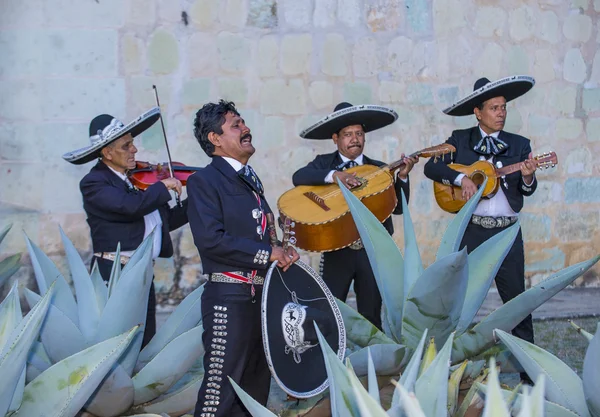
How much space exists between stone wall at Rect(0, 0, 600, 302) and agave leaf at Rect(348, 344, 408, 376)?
3511mm

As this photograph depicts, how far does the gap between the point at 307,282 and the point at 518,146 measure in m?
2.10

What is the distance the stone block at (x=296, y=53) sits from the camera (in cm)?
670

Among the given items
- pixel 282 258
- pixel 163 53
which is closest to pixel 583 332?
pixel 282 258

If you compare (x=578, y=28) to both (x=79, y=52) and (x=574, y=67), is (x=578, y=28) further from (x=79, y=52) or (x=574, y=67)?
(x=79, y=52)

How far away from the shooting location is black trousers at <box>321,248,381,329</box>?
15.7ft

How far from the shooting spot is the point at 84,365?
267cm

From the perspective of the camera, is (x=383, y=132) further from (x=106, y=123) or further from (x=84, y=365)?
(x=84, y=365)

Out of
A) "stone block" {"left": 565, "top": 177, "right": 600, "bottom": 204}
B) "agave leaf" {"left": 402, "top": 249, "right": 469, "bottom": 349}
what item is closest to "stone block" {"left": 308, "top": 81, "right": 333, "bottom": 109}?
"stone block" {"left": 565, "top": 177, "right": 600, "bottom": 204}

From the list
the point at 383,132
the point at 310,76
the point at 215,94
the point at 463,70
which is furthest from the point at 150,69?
the point at 463,70

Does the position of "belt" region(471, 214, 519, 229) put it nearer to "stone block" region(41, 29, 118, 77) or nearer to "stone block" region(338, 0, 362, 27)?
"stone block" region(338, 0, 362, 27)

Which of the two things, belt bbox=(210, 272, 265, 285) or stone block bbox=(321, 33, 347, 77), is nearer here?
belt bbox=(210, 272, 265, 285)

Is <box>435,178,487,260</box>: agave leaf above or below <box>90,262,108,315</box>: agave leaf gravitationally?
above

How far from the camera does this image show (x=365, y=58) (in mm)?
6812

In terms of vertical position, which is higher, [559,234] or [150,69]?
[150,69]
